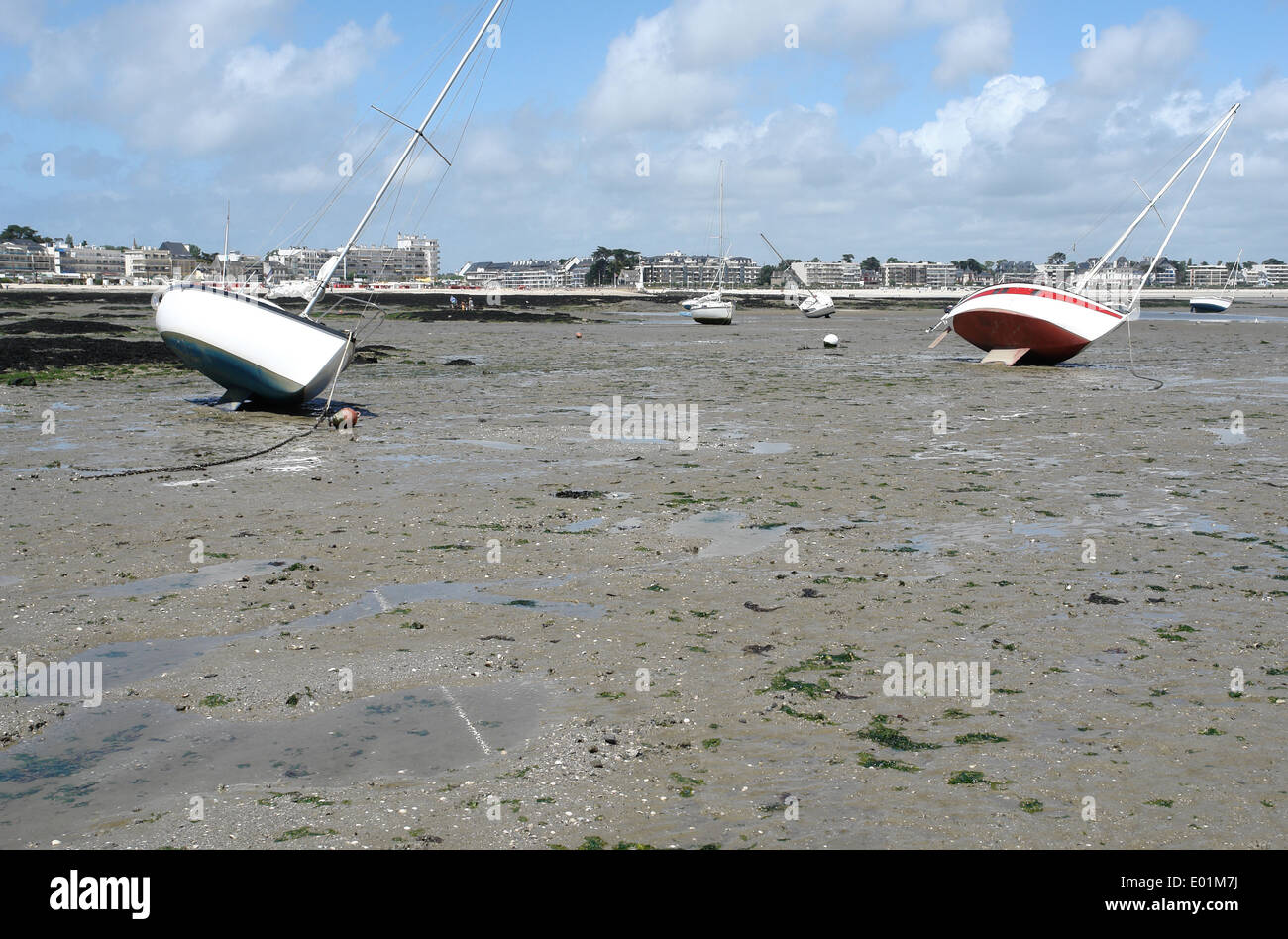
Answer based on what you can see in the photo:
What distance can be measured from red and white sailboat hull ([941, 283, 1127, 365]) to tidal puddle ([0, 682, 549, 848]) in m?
28.5

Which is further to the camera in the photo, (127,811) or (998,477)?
(998,477)

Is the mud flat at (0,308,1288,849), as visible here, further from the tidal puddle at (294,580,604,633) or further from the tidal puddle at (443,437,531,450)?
the tidal puddle at (443,437,531,450)

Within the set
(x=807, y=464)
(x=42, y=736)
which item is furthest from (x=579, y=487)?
(x=42, y=736)

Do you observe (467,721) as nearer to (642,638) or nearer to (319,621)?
(642,638)

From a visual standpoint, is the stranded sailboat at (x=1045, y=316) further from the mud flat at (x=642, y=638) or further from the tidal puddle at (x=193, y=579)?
the tidal puddle at (x=193, y=579)

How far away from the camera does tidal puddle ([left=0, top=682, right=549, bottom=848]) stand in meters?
5.65

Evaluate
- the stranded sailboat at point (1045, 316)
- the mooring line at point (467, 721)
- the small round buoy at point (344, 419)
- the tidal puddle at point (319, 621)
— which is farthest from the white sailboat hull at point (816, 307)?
the mooring line at point (467, 721)

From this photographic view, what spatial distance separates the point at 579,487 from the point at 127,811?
8.99 meters

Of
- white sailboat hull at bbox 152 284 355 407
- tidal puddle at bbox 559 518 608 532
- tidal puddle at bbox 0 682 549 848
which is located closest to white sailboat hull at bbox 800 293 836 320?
white sailboat hull at bbox 152 284 355 407

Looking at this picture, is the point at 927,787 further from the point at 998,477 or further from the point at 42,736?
the point at 998,477

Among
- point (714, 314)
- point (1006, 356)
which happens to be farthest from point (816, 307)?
point (1006, 356)

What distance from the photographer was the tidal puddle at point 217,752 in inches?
222
